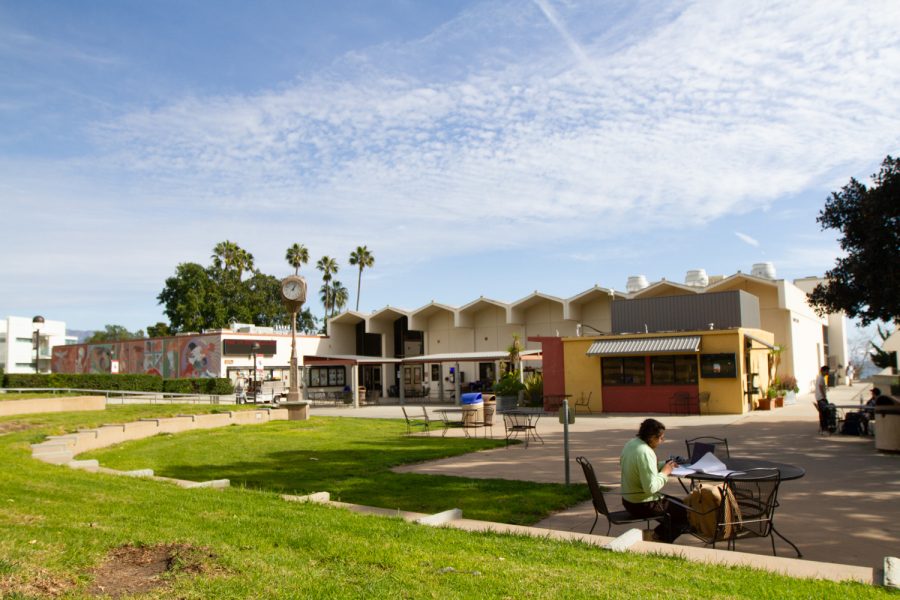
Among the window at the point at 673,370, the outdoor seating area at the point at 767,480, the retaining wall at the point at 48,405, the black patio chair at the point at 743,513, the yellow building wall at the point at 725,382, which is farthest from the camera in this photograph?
the window at the point at 673,370

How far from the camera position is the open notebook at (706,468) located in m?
6.26

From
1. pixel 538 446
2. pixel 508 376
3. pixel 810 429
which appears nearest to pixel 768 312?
pixel 508 376

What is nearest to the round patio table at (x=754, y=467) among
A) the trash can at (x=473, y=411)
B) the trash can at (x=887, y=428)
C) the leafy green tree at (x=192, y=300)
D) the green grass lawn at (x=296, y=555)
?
the green grass lawn at (x=296, y=555)

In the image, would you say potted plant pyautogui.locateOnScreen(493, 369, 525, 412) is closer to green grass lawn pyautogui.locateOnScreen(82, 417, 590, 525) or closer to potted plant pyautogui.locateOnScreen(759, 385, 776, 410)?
potted plant pyautogui.locateOnScreen(759, 385, 776, 410)

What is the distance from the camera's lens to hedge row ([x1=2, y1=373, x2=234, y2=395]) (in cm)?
3334

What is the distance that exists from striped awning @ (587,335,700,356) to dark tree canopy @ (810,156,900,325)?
657cm

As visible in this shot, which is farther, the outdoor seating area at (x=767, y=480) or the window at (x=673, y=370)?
the window at (x=673, y=370)

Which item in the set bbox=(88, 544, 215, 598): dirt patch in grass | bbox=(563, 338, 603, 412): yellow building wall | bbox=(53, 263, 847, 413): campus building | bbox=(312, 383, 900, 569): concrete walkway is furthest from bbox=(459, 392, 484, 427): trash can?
bbox=(88, 544, 215, 598): dirt patch in grass

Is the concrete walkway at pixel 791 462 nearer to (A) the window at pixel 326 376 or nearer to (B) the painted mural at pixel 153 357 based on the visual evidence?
(A) the window at pixel 326 376

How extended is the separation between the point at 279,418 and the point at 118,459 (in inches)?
409

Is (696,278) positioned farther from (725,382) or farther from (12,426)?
(12,426)

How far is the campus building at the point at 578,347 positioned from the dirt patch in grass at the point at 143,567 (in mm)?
20442

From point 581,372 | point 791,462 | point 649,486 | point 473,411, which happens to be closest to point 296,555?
point 649,486

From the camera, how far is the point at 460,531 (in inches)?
248
